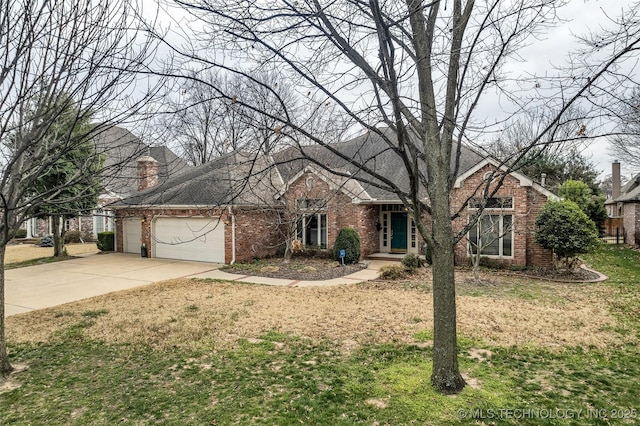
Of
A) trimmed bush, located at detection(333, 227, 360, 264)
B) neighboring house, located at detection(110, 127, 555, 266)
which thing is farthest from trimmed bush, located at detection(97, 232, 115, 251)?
trimmed bush, located at detection(333, 227, 360, 264)

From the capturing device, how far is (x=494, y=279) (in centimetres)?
1138

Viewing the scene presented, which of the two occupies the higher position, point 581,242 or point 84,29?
point 84,29

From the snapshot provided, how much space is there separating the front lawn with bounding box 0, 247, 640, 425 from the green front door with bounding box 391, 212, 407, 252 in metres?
7.40

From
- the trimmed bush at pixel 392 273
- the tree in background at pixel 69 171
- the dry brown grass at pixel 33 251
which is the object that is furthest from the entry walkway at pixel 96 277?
the dry brown grass at pixel 33 251

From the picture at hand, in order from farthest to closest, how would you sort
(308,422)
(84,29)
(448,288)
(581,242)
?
(581,242), (84,29), (448,288), (308,422)

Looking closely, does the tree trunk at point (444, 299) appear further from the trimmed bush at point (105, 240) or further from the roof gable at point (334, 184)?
the trimmed bush at point (105, 240)

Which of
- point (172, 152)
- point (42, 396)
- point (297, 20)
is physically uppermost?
point (172, 152)

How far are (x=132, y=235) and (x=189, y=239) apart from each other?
16.4 feet

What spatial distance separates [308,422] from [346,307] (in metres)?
4.68

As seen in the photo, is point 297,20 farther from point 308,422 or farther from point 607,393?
point 607,393

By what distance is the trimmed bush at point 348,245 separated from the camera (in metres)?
14.4

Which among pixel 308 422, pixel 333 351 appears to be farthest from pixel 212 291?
pixel 308 422

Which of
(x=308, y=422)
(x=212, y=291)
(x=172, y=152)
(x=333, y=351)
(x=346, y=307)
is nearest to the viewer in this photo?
(x=308, y=422)

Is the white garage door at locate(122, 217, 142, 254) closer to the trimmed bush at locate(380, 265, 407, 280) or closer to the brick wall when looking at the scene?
the brick wall
